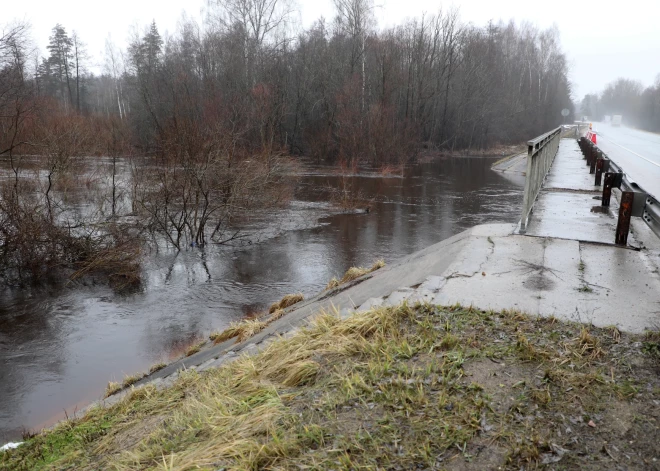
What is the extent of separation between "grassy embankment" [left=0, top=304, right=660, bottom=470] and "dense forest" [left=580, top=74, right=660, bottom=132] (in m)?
79.8

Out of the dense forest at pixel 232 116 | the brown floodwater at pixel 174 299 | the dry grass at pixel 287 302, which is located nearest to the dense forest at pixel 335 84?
the dense forest at pixel 232 116

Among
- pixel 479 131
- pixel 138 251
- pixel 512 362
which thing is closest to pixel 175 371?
pixel 512 362

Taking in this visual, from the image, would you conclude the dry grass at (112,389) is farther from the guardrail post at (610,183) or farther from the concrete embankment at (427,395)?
the guardrail post at (610,183)

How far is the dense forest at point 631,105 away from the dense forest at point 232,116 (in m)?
14.0

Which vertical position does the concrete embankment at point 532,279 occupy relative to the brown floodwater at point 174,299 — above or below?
above

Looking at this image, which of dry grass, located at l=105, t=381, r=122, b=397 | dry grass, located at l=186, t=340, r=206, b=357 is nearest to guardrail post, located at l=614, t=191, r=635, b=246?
dry grass, located at l=186, t=340, r=206, b=357

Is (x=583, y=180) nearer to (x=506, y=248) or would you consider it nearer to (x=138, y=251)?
(x=506, y=248)

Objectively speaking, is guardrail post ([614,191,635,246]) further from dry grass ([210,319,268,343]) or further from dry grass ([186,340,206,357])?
dry grass ([186,340,206,357])

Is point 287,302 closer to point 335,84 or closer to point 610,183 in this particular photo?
point 610,183

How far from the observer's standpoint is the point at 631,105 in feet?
384

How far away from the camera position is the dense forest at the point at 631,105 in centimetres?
7956

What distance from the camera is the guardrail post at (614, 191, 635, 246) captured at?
7.46 metres

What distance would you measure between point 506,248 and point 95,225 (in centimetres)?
1291

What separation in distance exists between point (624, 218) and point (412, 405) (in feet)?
18.5
